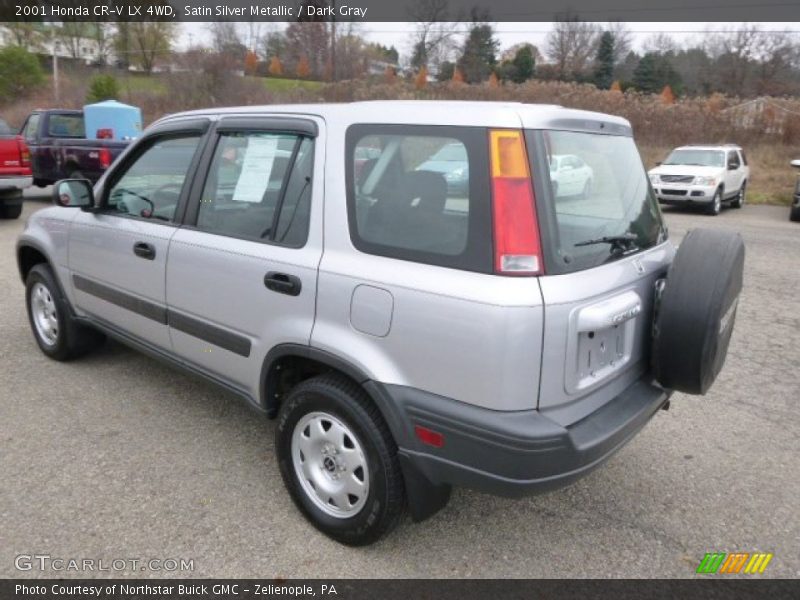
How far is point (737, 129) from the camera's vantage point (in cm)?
2431

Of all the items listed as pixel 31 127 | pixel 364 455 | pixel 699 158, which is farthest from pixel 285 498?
pixel 699 158

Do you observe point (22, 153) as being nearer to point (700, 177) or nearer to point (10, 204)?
point (10, 204)

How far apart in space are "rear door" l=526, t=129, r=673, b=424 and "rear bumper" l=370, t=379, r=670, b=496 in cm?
8

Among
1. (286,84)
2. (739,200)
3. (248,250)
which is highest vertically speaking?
(286,84)

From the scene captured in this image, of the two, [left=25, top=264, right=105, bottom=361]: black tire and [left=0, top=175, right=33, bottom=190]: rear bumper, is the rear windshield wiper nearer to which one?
[left=25, top=264, right=105, bottom=361]: black tire

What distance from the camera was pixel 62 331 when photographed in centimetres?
433

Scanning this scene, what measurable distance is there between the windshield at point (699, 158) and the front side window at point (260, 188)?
15239 mm

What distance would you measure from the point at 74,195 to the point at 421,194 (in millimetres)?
2563

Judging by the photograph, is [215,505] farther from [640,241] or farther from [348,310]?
[640,241]

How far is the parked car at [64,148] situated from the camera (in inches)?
476

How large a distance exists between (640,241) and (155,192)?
2.68 metres

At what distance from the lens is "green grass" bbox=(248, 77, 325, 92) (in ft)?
120

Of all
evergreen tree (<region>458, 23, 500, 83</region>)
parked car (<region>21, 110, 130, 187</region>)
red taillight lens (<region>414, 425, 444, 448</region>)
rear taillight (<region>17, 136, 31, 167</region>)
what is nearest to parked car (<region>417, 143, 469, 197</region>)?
red taillight lens (<region>414, 425, 444, 448</region>)
